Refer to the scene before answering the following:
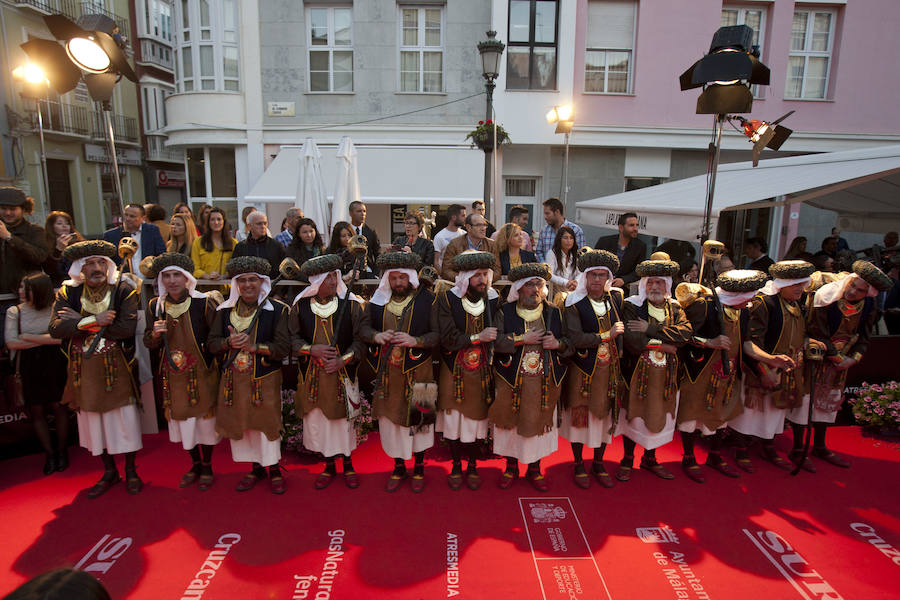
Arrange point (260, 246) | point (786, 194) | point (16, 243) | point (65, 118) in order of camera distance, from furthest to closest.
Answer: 1. point (65, 118)
2. point (786, 194)
3. point (260, 246)
4. point (16, 243)

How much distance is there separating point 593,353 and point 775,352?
5.70 ft

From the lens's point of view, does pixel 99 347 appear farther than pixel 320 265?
Yes

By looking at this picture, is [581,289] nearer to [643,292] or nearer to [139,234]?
[643,292]

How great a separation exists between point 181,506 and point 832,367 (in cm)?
597

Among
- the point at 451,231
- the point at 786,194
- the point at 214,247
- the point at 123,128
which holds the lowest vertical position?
the point at 214,247

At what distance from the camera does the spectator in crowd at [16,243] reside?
5.21 metres

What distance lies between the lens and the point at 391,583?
341cm

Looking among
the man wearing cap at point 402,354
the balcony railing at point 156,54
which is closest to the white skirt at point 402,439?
the man wearing cap at point 402,354

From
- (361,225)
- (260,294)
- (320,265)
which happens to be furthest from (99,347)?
(361,225)

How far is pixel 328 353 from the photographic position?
4.18 m

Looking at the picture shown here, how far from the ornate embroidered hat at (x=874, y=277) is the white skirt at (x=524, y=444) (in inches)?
119

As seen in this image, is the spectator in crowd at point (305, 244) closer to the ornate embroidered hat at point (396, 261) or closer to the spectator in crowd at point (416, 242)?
the spectator in crowd at point (416, 242)

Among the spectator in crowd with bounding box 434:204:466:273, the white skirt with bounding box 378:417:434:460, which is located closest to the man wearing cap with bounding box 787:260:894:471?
the white skirt with bounding box 378:417:434:460

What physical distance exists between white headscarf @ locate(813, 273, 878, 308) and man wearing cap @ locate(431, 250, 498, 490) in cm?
310
